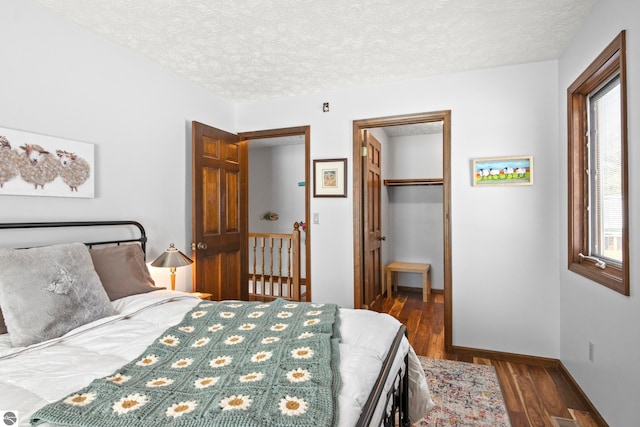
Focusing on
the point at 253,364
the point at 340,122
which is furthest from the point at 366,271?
the point at 253,364

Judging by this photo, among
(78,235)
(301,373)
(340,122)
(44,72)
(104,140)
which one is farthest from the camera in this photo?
(340,122)

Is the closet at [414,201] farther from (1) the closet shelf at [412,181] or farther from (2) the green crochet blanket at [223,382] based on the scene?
(2) the green crochet blanket at [223,382]

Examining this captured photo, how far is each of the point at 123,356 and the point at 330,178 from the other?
2.67m

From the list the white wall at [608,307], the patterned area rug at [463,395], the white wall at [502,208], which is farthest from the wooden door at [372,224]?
the white wall at [608,307]

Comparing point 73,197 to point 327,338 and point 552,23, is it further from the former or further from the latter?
point 552,23

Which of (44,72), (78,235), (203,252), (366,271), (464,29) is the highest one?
(464,29)

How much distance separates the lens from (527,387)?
8.55 ft

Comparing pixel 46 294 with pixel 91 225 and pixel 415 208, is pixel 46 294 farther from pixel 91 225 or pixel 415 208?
pixel 415 208

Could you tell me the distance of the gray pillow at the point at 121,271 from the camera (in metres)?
2.21

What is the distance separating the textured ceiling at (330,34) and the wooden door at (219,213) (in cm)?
72

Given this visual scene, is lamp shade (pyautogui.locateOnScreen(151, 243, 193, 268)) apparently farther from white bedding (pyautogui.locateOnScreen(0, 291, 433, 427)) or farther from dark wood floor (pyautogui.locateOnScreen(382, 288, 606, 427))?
dark wood floor (pyautogui.locateOnScreen(382, 288, 606, 427))

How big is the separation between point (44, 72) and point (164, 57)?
3.09 ft

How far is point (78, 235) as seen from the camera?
2.42 meters

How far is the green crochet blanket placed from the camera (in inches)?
37.1
